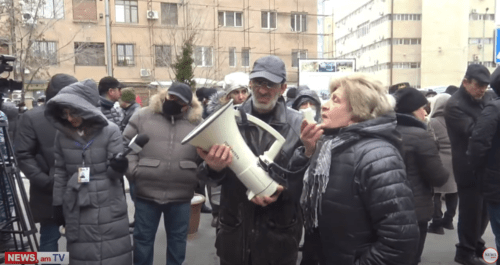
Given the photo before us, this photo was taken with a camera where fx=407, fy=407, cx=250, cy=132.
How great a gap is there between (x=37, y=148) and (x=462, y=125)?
13.7 feet

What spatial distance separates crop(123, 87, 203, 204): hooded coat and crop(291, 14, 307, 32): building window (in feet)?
88.2

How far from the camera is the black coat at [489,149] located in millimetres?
3412

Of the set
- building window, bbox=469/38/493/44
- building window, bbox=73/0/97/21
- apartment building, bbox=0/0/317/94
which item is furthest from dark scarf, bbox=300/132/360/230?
building window, bbox=469/38/493/44

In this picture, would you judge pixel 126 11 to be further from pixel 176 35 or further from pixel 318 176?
pixel 318 176

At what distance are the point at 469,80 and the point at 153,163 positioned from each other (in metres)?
3.25

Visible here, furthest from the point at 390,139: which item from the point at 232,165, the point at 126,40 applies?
the point at 126,40

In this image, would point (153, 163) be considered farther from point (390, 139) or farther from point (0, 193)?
point (390, 139)

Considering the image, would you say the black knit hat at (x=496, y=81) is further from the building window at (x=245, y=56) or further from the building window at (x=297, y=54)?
the building window at (x=297, y=54)

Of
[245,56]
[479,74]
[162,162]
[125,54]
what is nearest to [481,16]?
[245,56]

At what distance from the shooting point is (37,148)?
3.66m

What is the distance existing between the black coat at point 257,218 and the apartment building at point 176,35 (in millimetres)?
20314

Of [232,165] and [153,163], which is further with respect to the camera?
[153,163]

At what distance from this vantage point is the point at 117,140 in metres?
3.27

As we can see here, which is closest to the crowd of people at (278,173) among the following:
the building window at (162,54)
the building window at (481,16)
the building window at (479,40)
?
the building window at (162,54)
